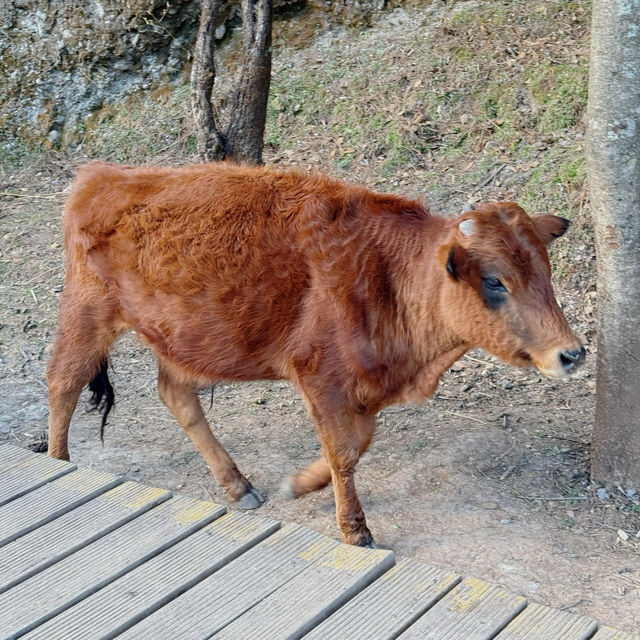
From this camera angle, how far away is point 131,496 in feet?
12.1

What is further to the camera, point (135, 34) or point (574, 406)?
point (135, 34)

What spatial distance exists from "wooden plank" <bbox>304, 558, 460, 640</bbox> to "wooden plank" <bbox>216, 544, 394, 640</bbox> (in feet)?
0.10

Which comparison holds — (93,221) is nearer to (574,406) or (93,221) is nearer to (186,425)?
(186,425)

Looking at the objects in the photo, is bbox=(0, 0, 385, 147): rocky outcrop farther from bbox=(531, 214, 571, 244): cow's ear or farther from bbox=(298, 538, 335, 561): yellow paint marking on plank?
bbox=(298, 538, 335, 561): yellow paint marking on plank

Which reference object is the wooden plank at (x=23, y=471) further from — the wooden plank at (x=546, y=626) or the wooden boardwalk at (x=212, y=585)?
the wooden plank at (x=546, y=626)

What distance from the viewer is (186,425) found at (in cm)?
520

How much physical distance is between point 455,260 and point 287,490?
178 cm

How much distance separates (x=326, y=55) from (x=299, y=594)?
8443 millimetres

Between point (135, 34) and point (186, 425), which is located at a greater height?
point (135, 34)

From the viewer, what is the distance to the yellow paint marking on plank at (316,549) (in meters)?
3.23

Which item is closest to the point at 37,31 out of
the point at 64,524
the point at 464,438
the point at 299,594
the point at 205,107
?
the point at 205,107

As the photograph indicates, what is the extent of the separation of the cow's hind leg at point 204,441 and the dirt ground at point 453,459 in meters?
0.12

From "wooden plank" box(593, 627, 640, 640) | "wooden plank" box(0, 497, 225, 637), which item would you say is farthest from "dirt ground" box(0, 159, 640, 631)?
"wooden plank" box(0, 497, 225, 637)

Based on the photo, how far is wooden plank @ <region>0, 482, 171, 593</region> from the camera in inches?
126
